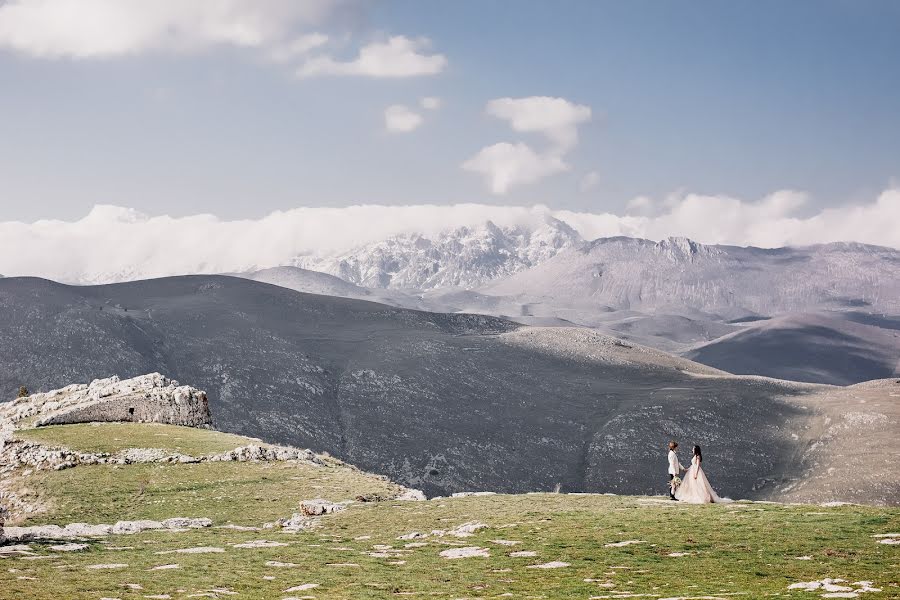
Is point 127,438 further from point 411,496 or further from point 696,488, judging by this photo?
point 696,488

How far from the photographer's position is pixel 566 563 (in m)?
28.5

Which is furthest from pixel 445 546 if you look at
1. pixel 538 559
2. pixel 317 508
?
pixel 317 508

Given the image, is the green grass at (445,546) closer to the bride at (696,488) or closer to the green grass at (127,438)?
the bride at (696,488)

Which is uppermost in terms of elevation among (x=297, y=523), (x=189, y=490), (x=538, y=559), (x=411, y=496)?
(x=538, y=559)

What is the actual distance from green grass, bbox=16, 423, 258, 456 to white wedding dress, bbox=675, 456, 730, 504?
30.2 m

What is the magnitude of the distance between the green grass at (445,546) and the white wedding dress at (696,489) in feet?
4.65

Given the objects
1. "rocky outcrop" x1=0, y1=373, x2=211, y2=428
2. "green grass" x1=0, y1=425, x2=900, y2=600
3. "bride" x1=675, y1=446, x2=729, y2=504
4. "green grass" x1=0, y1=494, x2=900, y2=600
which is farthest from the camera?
"rocky outcrop" x1=0, y1=373, x2=211, y2=428

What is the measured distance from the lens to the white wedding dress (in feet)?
142

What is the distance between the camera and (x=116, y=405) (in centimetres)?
6406

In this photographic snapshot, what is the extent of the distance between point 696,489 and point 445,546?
54.8 feet

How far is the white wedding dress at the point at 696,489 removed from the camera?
142ft

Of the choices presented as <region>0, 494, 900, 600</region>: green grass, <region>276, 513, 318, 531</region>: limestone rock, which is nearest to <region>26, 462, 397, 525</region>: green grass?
<region>276, 513, 318, 531</region>: limestone rock

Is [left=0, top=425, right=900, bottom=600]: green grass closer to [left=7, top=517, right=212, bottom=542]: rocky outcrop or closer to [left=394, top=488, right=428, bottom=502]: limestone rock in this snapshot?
[left=7, top=517, right=212, bottom=542]: rocky outcrop

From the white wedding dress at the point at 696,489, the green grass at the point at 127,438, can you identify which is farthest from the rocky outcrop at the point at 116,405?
the white wedding dress at the point at 696,489
